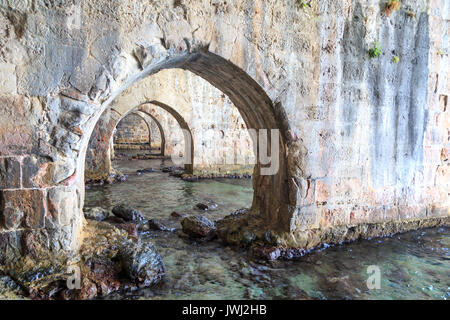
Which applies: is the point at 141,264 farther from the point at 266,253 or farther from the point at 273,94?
the point at 273,94

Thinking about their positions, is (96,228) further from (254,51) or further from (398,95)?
(398,95)

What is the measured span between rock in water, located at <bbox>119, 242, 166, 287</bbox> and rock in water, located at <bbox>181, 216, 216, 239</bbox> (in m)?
1.14

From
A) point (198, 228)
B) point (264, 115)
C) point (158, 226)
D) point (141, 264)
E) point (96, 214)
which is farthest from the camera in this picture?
point (96, 214)

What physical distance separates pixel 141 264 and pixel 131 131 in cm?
2001

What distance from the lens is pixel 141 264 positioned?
10.6 ft

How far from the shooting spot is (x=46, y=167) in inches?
116

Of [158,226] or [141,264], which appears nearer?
[141,264]

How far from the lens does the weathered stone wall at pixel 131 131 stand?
2200 cm

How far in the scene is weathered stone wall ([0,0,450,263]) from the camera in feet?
9.47

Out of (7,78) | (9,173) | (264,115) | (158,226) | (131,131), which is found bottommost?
(158,226)

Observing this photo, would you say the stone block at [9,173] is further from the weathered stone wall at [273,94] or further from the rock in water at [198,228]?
the rock in water at [198,228]

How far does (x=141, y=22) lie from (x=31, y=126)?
1.39m

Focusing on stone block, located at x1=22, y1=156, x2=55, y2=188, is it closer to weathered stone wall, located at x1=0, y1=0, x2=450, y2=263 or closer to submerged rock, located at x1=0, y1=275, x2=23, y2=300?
weathered stone wall, located at x1=0, y1=0, x2=450, y2=263

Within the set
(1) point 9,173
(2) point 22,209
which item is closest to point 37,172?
(1) point 9,173
